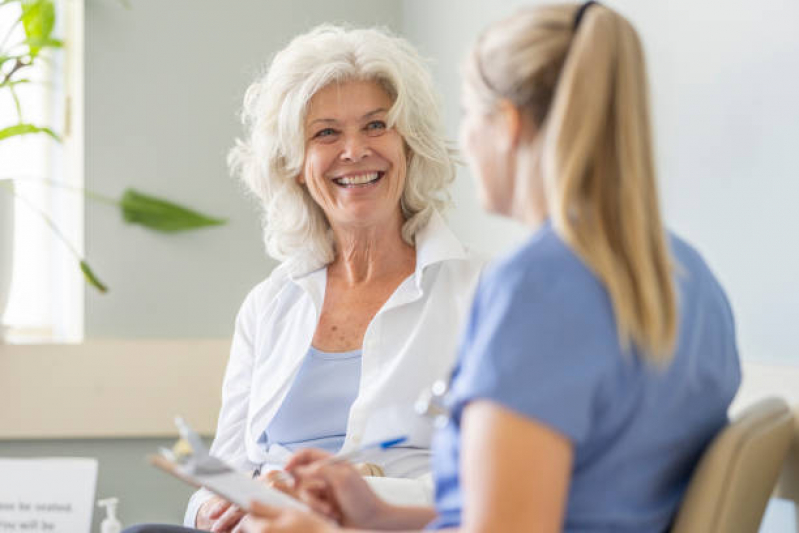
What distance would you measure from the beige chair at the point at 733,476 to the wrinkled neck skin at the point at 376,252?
1030 mm

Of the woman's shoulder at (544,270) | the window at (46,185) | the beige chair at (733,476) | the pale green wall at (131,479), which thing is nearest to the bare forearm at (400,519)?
the beige chair at (733,476)

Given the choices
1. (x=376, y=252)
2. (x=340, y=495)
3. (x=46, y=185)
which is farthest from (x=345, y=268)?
(x=46, y=185)

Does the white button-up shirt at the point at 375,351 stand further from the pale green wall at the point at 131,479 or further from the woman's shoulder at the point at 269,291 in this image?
the pale green wall at the point at 131,479

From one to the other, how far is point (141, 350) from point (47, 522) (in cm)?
53

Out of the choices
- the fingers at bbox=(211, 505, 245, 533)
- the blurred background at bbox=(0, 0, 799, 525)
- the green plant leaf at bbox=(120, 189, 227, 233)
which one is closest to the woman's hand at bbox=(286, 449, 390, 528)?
the fingers at bbox=(211, 505, 245, 533)

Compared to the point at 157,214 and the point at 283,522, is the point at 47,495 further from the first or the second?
the point at 283,522

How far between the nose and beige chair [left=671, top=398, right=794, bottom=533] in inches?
42.0

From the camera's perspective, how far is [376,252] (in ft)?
6.70

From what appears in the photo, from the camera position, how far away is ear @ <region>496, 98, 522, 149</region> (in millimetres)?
1009

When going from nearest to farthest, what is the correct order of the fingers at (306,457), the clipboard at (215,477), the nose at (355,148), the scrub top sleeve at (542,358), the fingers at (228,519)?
the scrub top sleeve at (542,358) < the clipboard at (215,477) < the fingers at (306,457) < the fingers at (228,519) < the nose at (355,148)

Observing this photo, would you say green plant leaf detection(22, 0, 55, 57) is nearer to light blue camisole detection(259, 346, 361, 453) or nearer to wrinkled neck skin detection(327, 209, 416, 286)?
wrinkled neck skin detection(327, 209, 416, 286)

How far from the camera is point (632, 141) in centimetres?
97

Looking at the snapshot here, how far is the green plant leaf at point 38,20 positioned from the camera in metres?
2.55

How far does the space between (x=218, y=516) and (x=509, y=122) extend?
3.62 ft
